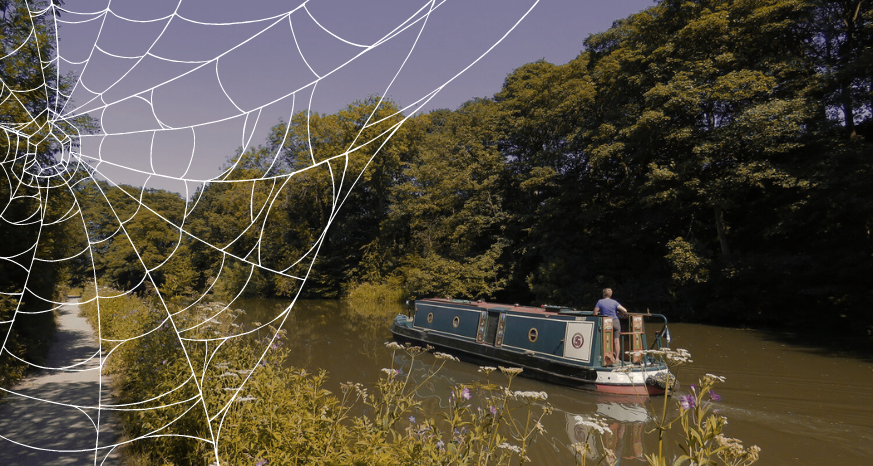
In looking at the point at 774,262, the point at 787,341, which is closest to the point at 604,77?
the point at 774,262

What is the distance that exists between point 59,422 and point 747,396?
864 centimetres

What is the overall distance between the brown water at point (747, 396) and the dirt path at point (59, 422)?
147 inches

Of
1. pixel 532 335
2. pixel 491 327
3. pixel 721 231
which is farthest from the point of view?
pixel 721 231

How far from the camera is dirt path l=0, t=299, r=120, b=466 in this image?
130 inches

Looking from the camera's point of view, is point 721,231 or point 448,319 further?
point 721,231

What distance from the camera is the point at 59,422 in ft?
13.4

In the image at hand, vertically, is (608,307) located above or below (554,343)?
above

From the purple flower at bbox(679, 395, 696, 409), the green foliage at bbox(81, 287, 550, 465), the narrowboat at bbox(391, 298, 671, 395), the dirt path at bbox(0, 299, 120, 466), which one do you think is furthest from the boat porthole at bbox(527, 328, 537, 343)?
the purple flower at bbox(679, 395, 696, 409)

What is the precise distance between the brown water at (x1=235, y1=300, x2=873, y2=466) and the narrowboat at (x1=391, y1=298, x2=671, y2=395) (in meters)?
0.28

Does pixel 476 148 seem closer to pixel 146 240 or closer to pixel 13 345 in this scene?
pixel 146 240

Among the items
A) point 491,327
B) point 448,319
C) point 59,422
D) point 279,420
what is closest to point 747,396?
point 491,327

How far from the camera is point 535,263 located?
18.6 m

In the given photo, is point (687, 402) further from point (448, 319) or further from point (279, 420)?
point (448, 319)

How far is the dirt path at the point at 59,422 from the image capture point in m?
3.30
